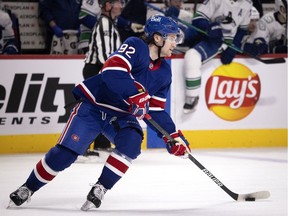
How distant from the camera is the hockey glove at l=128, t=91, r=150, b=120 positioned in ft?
13.7

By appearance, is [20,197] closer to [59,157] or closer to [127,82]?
[59,157]

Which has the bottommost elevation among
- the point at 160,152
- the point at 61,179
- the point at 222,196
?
the point at 160,152

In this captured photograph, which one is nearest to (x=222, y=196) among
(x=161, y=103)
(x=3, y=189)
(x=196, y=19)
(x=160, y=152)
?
(x=161, y=103)

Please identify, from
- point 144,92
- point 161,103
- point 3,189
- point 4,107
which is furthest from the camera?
point 4,107

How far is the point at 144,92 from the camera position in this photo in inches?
167

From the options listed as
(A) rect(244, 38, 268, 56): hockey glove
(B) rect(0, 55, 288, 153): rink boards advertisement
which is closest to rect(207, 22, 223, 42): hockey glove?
(B) rect(0, 55, 288, 153): rink boards advertisement

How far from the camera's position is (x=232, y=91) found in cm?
802

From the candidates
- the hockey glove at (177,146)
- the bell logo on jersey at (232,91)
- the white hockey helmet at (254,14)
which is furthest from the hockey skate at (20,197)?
the white hockey helmet at (254,14)

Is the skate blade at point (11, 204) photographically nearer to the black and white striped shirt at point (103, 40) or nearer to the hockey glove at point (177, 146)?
the hockey glove at point (177, 146)

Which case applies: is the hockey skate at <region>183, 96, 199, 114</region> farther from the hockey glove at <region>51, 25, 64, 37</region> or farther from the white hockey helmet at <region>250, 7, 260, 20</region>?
the hockey glove at <region>51, 25, 64, 37</region>

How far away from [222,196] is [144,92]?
0.97 m

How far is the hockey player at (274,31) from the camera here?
853 cm

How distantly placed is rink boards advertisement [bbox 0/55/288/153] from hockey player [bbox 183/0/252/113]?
0.32 feet

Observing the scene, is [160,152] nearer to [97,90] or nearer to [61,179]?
[61,179]
